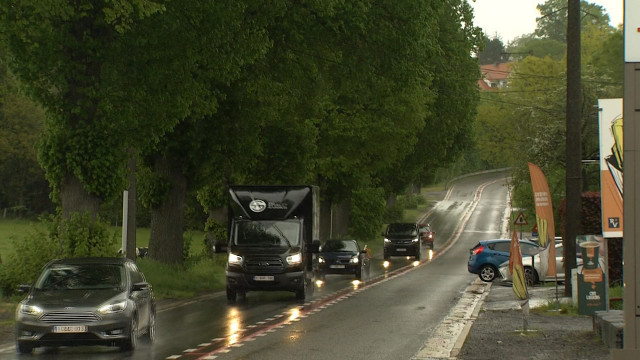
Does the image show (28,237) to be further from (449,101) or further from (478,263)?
(449,101)

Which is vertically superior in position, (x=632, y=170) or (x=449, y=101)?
(x=449, y=101)

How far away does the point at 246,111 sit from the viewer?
31.9 m

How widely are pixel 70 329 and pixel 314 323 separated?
6873 millimetres

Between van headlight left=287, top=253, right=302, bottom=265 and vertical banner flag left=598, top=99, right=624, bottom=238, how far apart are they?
11916mm

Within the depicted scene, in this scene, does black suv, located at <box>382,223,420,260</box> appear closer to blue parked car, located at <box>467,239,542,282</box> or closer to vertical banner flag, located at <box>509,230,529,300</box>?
blue parked car, located at <box>467,239,542,282</box>

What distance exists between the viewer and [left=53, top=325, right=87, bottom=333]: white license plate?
1568 cm

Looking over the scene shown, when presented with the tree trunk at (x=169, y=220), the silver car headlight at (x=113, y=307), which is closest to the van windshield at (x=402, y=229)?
the tree trunk at (x=169, y=220)

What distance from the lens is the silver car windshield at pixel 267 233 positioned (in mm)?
28344

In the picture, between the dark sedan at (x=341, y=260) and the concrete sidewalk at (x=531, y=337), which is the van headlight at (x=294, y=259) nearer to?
the concrete sidewalk at (x=531, y=337)

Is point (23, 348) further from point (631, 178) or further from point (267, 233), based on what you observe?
point (267, 233)

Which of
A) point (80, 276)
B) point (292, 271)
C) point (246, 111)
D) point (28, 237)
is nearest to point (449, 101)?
point (246, 111)

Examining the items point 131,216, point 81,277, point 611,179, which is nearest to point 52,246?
point 131,216

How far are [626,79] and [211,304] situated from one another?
61.4 ft

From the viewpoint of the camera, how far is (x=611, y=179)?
1677cm
